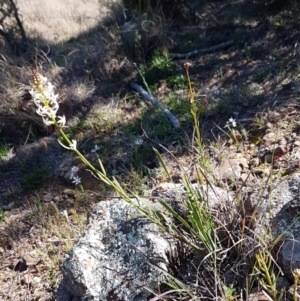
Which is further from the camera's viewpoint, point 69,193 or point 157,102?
point 157,102

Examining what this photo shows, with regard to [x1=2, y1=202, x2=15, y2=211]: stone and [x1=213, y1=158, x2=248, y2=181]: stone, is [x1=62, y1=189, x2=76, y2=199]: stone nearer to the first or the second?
[x1=2, y1=202, x2=15, y2=211]: stone

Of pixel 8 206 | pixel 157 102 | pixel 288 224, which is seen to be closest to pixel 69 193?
pixel 8 206

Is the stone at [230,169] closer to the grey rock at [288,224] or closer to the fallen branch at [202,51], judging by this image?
the grey rock at [288,224]

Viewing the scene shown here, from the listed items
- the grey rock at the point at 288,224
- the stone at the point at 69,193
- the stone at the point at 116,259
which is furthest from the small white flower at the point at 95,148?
the grey rock at the point at 288,224

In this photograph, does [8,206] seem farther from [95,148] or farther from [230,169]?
[230,169]

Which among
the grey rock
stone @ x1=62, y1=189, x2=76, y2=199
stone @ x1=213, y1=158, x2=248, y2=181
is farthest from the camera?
stone @ x1=62, y1=189, x2=76, y2=199

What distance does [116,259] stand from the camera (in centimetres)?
216

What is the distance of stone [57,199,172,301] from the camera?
202 centimetres

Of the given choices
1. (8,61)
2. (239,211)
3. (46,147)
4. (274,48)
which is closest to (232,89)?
(274,48)

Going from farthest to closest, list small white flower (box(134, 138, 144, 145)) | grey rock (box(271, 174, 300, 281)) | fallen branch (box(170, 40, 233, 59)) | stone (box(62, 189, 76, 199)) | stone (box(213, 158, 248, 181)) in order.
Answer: fallen branch (box(170, 40, 233, 59)) → small white flower (box(134, 138, 144, 145)) → stone (box(62, 189, 76, 199)) → stone (box(213, 158, 248, 181)) → grey rock (box(271, 174, 300, 281))

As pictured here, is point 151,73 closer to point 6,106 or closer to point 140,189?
point 6,106

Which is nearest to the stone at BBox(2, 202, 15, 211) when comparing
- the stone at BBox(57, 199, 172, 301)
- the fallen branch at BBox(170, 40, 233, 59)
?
the stone at BBox(57, 199, 172, 301)

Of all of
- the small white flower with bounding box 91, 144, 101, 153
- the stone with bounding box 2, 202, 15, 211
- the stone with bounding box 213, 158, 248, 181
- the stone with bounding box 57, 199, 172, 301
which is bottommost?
the stone with bounding box 213, 158, 248, 181

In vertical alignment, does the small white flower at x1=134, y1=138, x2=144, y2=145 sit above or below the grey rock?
above
